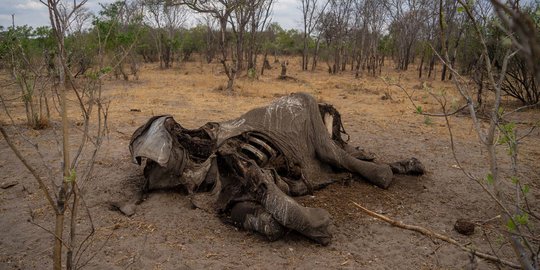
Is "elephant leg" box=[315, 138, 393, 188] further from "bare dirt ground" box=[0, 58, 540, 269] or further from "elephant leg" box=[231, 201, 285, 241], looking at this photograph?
"elephant leg" box=[231, 201, 285, 241]

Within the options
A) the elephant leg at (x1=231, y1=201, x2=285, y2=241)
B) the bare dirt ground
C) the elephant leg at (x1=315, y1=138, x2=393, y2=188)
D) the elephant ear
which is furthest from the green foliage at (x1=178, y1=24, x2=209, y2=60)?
the elephant leg at (x1=231, y1=201, x2=285, y2=241)

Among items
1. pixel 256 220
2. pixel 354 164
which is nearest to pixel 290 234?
pixel 256 220

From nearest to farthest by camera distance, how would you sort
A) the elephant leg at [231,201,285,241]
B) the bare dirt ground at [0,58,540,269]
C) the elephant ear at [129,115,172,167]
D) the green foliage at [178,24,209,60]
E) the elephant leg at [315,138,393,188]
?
the bare dirt ground at [0,58,540,269]
the elephant leg at [231,201,285,241]
the elephant ear at [129,115,172,167]
the elephant leg at [315,138,393,188]
the green foliage at [178,24,209,60]

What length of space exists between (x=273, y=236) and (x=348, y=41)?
82.7 ft

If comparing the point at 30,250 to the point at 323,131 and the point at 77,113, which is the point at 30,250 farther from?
the point at 77,113

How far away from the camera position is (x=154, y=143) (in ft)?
15.1

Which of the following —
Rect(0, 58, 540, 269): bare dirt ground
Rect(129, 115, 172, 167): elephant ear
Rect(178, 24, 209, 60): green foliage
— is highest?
Rect(178, 24, 209, 60): green foliage

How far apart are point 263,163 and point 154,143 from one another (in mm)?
1316

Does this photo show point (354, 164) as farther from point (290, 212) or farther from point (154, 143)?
point (154, 143)

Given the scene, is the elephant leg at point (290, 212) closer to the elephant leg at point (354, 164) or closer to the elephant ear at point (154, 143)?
the elephant ear at point (154, 143)

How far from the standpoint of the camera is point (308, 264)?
3.56 metres

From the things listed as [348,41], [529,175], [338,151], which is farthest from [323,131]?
[348,41]

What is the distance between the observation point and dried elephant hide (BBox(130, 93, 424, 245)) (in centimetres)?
387

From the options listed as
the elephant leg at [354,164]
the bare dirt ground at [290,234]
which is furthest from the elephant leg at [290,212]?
the elephant leg at [354,164]
